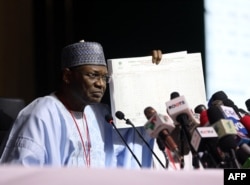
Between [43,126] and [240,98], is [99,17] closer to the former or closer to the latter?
[240,98]

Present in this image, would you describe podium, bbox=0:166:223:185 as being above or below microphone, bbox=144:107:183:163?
above

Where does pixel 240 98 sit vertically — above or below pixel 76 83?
below

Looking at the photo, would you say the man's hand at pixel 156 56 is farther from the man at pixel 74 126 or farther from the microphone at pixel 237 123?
the microphone at pixel 237 123

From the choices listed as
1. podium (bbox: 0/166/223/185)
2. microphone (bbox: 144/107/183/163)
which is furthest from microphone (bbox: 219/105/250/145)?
podium (bbox: 0/166/223/185)

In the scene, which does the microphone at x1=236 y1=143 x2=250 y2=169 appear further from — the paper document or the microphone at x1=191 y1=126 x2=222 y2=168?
the paper document

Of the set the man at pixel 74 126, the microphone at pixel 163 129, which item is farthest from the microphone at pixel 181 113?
the man at pixel 74 126

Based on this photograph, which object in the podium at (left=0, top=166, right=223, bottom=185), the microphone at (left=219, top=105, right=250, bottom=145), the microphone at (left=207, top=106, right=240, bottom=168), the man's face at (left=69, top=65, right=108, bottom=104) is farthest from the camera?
the man's face at (left=69, top=65, right=108, bottom=104)

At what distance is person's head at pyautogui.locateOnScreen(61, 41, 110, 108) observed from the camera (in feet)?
7.22

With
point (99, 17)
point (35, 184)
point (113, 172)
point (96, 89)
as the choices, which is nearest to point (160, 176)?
point (113, 172)

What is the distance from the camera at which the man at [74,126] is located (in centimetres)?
190

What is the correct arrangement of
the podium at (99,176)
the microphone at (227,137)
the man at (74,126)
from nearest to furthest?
the podium at (99,176) < the microphone at (227,137) < the man at (74,126)

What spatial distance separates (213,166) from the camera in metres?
1.35

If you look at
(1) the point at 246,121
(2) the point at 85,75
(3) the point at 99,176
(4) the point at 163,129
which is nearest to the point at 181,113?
(4) the point at 163,129

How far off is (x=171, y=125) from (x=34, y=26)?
7.47 feet
